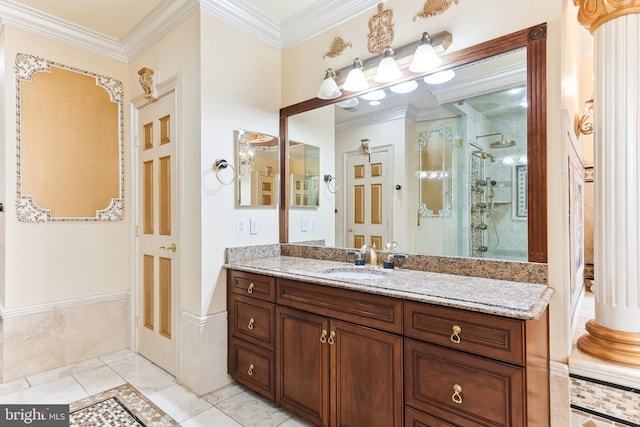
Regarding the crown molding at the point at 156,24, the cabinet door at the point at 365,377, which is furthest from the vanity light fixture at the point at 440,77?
the crown molding at the point at 156,24

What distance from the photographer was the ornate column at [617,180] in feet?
4.50

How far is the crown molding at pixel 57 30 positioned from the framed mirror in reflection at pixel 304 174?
5.88 ft

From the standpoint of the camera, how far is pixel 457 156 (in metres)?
1.91

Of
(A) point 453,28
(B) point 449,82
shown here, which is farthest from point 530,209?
(A) point 453,28

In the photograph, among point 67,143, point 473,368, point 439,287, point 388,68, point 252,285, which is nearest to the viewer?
point 473,368

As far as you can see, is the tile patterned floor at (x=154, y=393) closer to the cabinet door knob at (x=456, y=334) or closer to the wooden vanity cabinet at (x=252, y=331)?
the wooden vanity cabinet at (x=252, y=331)

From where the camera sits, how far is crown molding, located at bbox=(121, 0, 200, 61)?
2.30 meters

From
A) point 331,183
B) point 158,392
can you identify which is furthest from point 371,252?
point 158,392

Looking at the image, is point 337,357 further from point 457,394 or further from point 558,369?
point 558,369

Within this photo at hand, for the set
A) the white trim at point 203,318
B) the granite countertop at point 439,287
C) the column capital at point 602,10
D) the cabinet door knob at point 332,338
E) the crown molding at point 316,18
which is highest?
the crown molding at point 316,18

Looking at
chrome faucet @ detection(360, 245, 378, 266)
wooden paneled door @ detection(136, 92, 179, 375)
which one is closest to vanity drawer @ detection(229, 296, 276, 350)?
wooden paneled door @ detection(136, 92, 179, 375)

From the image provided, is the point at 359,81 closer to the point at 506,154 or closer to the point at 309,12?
the point at 309,12

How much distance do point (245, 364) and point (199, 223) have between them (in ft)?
3.23

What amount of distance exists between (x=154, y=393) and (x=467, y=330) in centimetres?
210
